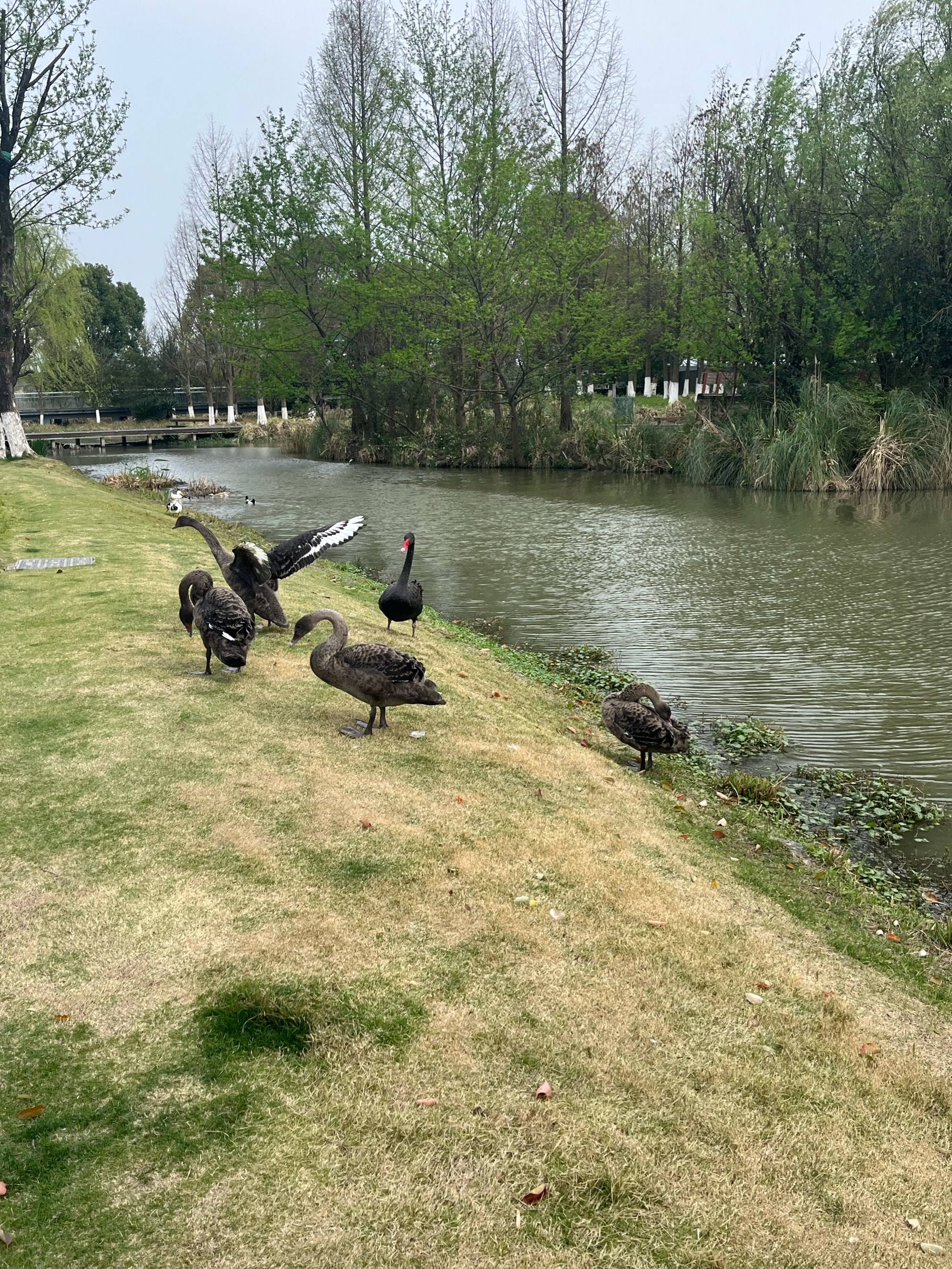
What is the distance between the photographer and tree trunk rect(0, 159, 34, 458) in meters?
30.7

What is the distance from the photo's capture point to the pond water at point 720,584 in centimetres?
1066

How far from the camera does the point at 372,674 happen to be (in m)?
7.18

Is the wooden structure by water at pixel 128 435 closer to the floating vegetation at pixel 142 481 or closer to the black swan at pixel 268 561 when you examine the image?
the floating vegetation at pixel 142 481

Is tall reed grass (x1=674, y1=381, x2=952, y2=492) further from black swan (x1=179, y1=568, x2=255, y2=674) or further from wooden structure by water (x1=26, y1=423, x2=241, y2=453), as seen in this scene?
wooden structure by water (x1=26, y1=423, x2=241, y2=453)

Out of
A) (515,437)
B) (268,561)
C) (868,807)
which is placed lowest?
(868,807)

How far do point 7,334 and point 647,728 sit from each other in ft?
104

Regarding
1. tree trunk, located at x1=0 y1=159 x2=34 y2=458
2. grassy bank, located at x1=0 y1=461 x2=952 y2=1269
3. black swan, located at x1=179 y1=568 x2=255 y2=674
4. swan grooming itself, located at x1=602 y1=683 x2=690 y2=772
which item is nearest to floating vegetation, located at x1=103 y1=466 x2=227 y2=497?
tree trunk, located at x1=0 y1=159 x2=34 y2=458

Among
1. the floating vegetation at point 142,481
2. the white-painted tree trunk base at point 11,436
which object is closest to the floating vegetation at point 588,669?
the floating vegetation at point 142,481

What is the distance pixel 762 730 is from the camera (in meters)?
9.77

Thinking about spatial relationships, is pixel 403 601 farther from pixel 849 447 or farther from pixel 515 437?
pixel 515 437

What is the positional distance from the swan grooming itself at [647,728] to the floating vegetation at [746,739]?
113 cm

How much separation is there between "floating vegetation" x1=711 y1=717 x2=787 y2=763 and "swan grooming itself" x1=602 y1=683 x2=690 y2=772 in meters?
1.13

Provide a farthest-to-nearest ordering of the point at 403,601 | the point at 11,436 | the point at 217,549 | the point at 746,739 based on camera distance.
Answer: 1. the point at 11,436
2. the point at 403,601
3. the point at 217,549
4. the point at 746,739

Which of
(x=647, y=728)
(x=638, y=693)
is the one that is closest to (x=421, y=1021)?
(x=647, y=728)
